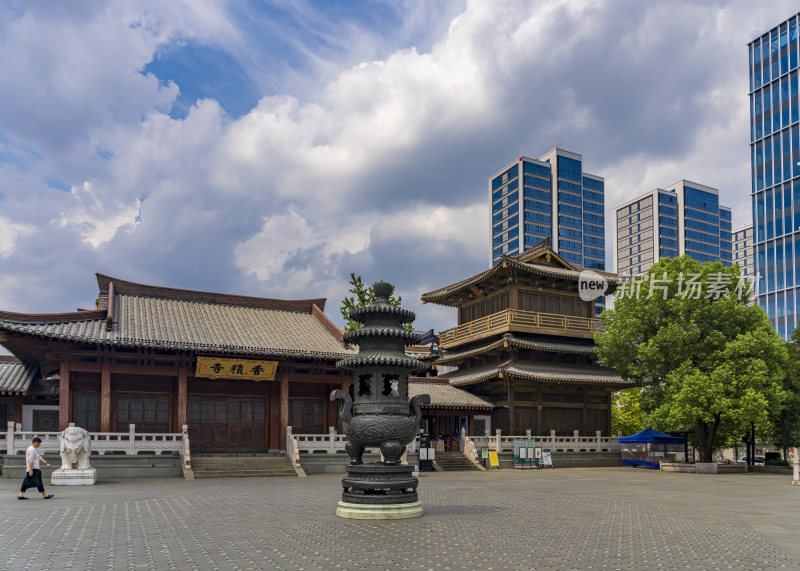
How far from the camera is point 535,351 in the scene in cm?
3753

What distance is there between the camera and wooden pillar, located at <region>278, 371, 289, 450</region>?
97.1ft

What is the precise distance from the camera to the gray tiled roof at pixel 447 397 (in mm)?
34625

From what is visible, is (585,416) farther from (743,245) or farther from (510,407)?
(743,245)

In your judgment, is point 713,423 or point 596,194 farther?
point 596,194

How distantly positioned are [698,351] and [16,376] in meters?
29.9

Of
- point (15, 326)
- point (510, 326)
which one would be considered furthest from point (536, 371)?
point (15, 326)

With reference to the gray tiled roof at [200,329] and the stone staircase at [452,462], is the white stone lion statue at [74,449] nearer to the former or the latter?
the gray tiled roof at [200,329]

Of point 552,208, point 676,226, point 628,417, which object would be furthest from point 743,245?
point 628,417

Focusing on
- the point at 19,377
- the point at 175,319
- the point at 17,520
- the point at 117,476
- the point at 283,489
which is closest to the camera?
the point at 17,520

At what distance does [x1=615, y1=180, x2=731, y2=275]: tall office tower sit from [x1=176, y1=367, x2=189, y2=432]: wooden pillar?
355ft

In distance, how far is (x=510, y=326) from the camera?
3616cm

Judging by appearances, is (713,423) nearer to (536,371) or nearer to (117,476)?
(536,371)

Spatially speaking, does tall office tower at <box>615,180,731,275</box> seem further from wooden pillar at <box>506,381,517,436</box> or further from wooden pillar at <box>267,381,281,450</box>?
wooden pillar at <box>267,381,281,450</box>

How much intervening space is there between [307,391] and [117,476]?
385 inches
